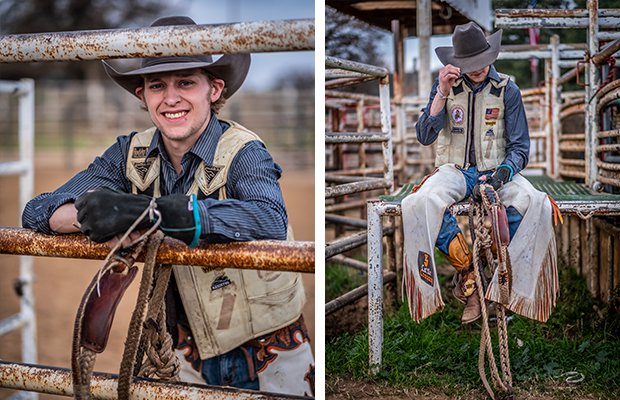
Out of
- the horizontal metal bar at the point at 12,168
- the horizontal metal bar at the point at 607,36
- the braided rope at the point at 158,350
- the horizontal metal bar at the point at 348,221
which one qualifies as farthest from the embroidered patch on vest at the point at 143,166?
the horizontal metal bar at the point at 12,168

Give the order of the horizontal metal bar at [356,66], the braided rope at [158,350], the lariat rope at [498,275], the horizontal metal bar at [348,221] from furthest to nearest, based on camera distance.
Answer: the horizontal metal bar at [348,221]
the horizontal metal bar at [356,66]
the lariat rope at [498,275]
the braided rope at [158,350]

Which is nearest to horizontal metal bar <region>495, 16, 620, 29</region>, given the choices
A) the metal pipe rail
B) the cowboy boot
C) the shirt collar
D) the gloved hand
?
the metal pipe rail

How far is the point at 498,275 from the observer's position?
182 centimetres

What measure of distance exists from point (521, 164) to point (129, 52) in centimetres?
105

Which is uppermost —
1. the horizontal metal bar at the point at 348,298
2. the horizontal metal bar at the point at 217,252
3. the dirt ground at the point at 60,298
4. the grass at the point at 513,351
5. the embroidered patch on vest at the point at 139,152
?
the embroidered patch on vest at the point at 139,152

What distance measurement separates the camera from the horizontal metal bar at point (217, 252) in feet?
4.57

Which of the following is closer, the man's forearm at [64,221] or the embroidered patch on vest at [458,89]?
the man's forearm at [64,221]

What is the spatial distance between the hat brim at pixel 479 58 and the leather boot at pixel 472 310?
1.92 ft

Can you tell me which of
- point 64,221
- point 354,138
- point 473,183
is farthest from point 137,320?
point 354,138

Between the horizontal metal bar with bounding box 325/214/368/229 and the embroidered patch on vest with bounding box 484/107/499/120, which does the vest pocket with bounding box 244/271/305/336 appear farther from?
the horizontal metal bar with bounding box 325/214/368/229

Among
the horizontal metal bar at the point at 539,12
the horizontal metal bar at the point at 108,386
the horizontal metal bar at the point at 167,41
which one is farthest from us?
the horizontal metal bar at the point at 539,12

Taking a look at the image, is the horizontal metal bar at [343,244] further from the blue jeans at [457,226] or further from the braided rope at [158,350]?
the braided rope at [158,350]

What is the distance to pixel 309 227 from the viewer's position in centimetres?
971

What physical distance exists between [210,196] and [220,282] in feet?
0.94
